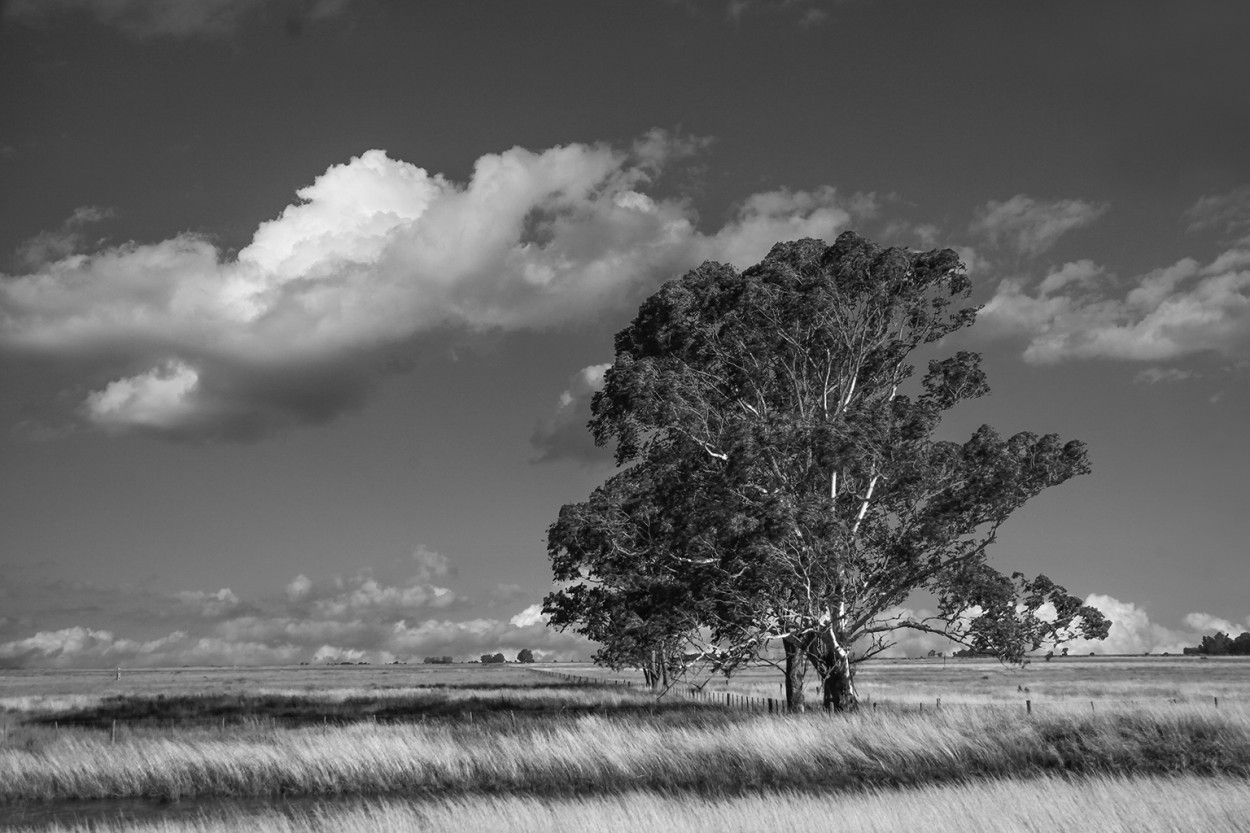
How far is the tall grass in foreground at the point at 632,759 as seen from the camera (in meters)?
20.1

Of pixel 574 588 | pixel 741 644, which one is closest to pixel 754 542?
pixel 741 644

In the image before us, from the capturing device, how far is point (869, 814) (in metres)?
12.9

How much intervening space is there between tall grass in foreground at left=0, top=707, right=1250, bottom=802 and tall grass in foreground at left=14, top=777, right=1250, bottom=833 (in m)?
5.02

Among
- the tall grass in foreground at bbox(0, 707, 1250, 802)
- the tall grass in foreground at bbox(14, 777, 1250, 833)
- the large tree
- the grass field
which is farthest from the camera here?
the large tree

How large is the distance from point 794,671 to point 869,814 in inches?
747

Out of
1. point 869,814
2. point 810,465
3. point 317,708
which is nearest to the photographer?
point 869,814

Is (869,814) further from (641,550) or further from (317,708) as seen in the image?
(317,708)

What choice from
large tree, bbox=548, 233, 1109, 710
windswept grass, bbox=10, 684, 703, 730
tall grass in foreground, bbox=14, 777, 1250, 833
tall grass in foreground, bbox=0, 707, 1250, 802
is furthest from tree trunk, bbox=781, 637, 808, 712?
tall grass in foreground, bbox=14, 777, 1250, 833

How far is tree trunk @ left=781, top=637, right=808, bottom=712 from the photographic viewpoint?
30922mm

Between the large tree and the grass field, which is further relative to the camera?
the large tree

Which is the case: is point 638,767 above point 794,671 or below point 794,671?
below

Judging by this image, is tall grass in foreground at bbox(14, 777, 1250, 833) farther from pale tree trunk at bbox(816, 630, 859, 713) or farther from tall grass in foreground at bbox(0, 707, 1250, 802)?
pale tree trunk at bbox(816, 630, 859, 713)

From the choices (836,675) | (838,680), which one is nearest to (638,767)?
(836,675)

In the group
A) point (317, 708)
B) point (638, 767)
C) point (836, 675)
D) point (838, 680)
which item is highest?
point (836, 675)
